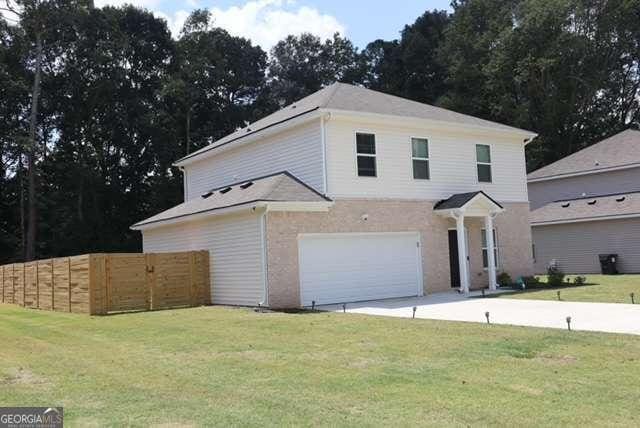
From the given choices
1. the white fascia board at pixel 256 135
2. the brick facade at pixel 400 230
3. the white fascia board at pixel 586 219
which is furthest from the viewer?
the white fascia board at pixel 586 219

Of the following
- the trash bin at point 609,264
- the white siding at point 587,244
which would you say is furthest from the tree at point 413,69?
the trash bin at point 609,264

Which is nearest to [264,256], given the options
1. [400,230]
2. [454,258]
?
[400,230]

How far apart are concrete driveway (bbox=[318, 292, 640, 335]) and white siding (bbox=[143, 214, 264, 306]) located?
228cm

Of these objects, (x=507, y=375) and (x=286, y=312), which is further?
(x=286, y=312)

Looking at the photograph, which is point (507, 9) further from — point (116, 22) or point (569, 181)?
point (116, 22)

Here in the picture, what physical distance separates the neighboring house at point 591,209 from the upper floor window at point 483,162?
8.50 metres

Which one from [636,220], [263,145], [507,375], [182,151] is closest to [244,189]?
[263,145]

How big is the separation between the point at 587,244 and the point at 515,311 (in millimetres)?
16857

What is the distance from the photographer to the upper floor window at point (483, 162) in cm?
2264

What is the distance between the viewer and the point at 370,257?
63.3 feet

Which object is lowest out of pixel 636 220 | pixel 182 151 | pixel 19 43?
pixel 636 220

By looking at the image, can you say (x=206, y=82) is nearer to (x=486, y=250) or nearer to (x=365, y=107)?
(x=365, y=107)

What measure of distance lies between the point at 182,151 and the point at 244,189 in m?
25.9

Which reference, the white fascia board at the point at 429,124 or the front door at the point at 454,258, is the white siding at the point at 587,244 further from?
the front door at the point at 454,258
